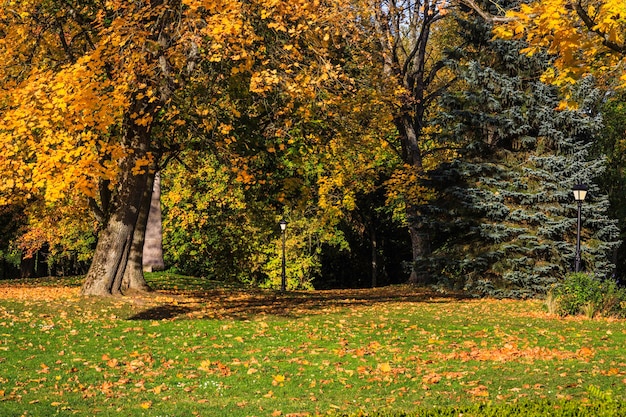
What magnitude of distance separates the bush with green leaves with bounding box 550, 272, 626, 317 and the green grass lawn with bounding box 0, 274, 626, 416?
51 cm

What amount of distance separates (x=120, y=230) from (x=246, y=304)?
13.9 ft

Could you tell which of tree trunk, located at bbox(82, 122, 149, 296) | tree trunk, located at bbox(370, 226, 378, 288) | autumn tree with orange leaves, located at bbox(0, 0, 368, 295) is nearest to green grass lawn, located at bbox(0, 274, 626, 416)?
tree trunk, located at bbox(82, 122, 149, 296)

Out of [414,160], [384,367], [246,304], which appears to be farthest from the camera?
[414,160]

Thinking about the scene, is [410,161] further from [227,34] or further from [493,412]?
[493,412]

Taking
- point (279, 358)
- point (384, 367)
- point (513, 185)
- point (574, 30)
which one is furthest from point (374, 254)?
point (574, 30)

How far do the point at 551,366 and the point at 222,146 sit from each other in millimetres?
10058

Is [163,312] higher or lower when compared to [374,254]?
lower

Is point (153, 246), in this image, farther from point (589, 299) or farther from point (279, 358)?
point (279, 358)

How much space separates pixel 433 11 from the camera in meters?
31.7

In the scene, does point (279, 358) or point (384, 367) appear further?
point (279, 358)

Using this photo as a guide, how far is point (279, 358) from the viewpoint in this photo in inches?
494

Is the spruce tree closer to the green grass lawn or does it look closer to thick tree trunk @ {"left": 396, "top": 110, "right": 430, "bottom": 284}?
thick tree trunk @ {"left": 396, "top": 110, "right": 430, "bottom": 284}

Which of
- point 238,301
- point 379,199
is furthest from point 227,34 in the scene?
point 379,199

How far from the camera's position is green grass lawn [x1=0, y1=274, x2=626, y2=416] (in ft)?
31.4
